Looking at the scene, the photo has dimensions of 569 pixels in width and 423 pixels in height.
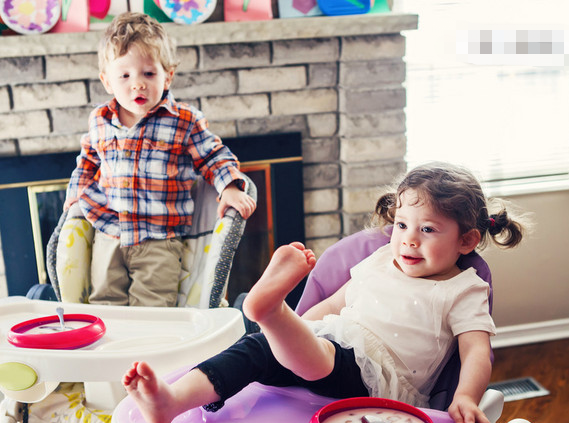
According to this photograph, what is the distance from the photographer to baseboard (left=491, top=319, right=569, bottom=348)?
8.74 ft

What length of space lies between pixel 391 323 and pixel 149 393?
0.55 m

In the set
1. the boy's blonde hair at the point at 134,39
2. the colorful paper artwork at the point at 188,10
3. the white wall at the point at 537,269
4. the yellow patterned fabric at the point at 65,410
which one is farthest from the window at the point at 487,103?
the yellow patterned fabric at the point at 65,410

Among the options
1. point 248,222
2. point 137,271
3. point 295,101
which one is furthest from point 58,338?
point 295,101

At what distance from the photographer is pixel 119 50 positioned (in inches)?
69.4

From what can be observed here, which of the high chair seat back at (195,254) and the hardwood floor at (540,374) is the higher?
the high chair seat back at (195,254)

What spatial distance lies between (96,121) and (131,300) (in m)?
0.53

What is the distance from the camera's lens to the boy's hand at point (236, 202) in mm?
1756

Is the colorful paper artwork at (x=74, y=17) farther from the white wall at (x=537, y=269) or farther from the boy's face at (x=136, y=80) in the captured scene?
the white wall at (x=537, y=269)

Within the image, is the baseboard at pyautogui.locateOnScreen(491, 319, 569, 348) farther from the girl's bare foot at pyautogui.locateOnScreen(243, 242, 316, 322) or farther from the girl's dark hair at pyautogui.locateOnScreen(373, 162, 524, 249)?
the girl's bare foot at pyautogui.locateOnScreen(243, 242, 316, 322)

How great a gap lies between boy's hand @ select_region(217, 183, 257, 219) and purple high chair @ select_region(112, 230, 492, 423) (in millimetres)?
290

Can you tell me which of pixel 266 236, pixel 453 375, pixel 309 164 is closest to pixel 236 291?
pixel 266 236

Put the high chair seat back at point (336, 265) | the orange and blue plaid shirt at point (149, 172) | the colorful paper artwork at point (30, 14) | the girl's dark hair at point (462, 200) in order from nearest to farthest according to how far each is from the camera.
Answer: the girl's dark hair at point (462, 200), the high chair seat back at point (336, 265), the orange and blue plaid shirt at point (149, 172), the colorful paper artwork at point (30, 14)

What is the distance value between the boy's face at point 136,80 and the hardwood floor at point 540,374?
1.51 m

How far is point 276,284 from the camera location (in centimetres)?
106
